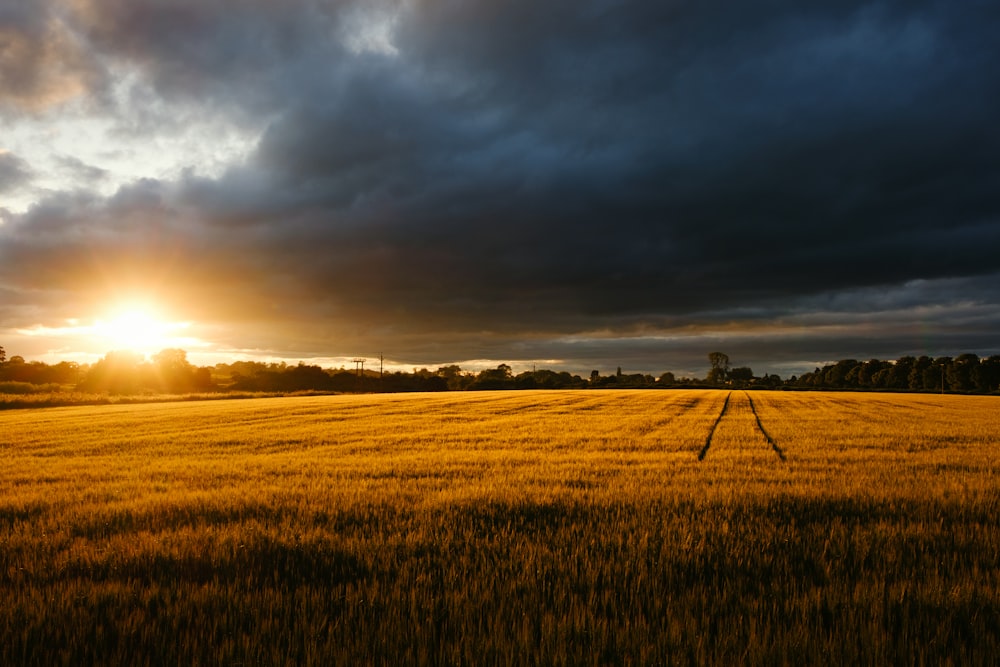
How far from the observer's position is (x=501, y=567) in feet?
19.1

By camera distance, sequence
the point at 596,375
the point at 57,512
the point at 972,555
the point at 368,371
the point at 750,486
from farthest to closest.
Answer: the point at 596,375 → the point at 368,371 → the point at 750,486 → the point at 57,512 → the point at 972,555

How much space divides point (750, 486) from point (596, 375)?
17807cm

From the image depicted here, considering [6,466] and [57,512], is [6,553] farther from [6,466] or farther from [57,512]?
[6,466]

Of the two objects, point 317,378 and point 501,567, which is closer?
point 501,567

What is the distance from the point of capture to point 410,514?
8633 mm

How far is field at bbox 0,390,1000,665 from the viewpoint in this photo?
408 cm

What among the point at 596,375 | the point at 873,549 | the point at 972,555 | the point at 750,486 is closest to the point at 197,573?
the point at 873,549

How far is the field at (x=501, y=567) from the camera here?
4.08 m

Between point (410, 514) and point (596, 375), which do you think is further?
point (596, 375)

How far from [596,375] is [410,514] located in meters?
182

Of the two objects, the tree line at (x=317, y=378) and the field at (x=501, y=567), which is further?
the tree line at (x=317, y=378)

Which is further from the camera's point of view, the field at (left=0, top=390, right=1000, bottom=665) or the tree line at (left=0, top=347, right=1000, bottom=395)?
the tree line at (left=0, top=347, right=1000, bottom=395)

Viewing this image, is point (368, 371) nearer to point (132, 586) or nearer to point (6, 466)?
point (6, 466)

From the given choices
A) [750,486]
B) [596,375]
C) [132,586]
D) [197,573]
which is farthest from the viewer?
[596,375]
